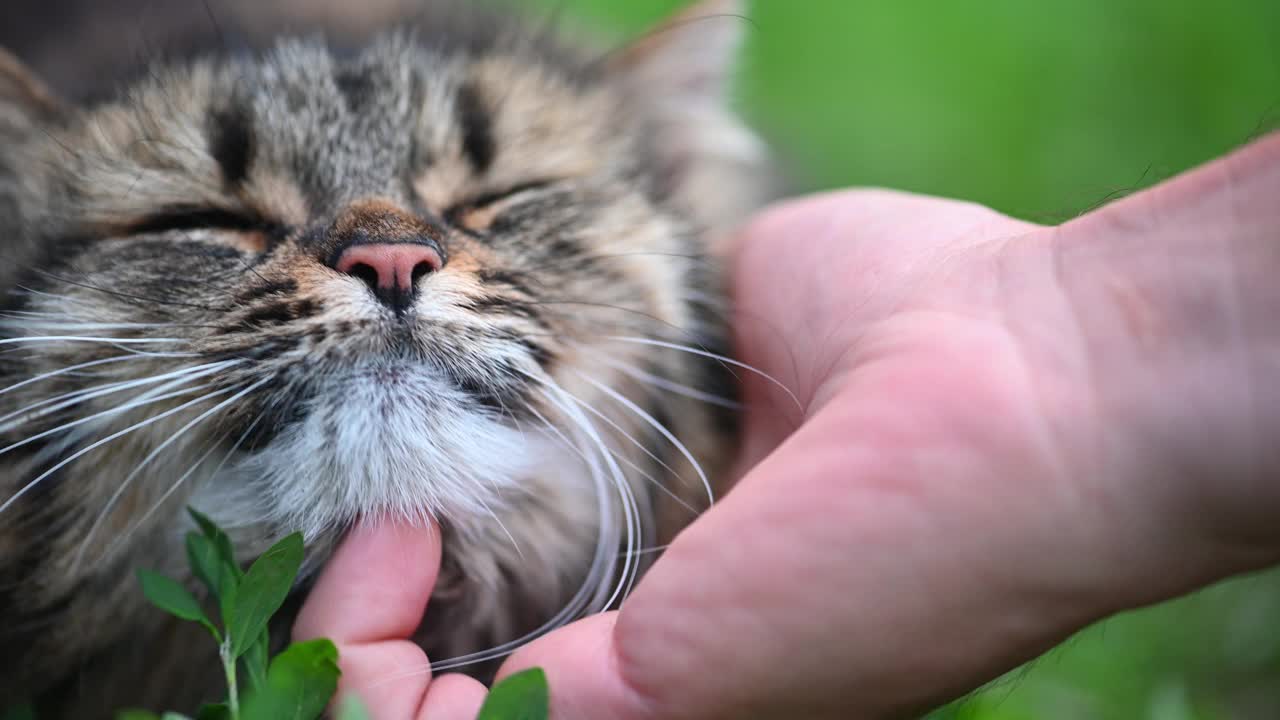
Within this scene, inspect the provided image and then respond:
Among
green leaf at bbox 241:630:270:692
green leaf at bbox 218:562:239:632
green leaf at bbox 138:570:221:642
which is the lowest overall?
green leaf at bbox 241:630:270:692

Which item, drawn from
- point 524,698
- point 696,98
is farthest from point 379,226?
point 696,98

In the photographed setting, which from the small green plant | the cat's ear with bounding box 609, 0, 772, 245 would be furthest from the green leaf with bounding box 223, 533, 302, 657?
the cat's ear with bounding box 609, 0, 772, 245

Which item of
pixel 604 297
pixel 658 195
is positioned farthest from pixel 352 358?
pixel 658 195

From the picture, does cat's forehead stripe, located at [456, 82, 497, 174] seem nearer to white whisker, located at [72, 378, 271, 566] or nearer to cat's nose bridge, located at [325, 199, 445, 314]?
cat's nose bridge, located at [325, 199, 445, 314]

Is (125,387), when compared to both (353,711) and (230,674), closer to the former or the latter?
(230,674)

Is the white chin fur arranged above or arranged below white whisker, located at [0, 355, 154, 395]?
below

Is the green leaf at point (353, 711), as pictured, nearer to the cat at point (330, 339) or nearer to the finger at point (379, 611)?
the finger at point (379, 611)

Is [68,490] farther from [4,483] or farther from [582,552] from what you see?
[582,552]
